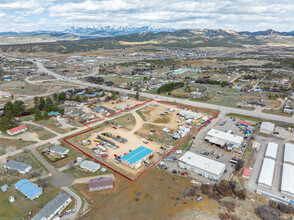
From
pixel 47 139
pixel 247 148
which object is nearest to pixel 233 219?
pixel 247 148

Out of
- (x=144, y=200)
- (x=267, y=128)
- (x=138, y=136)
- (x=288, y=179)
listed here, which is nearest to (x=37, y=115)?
(x=138, y=136)

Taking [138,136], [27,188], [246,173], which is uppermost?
[27,188]

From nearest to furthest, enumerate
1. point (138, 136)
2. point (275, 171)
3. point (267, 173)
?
point (267, 173) < point (275, 171) < point (138, 136)

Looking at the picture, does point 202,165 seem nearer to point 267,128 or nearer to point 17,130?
point 267,128

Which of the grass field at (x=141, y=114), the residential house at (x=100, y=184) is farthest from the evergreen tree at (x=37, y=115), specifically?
the residential house at (x=100, y=184)

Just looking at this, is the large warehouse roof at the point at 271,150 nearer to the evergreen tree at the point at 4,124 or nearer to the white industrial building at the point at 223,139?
the white industrial building at the point at 223,139

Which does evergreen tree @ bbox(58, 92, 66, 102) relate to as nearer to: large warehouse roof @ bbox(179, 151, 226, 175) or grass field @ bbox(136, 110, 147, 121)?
grass field @ bbox(136, 110, 147, 121)

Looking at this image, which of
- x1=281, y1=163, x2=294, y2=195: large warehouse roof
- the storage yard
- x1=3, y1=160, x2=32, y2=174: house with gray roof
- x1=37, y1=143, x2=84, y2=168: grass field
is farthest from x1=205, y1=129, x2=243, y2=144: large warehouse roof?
x1=3, y1=160, x2=32, y2=174: house with gray roof

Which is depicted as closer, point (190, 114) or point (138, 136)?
point (138, 136)
